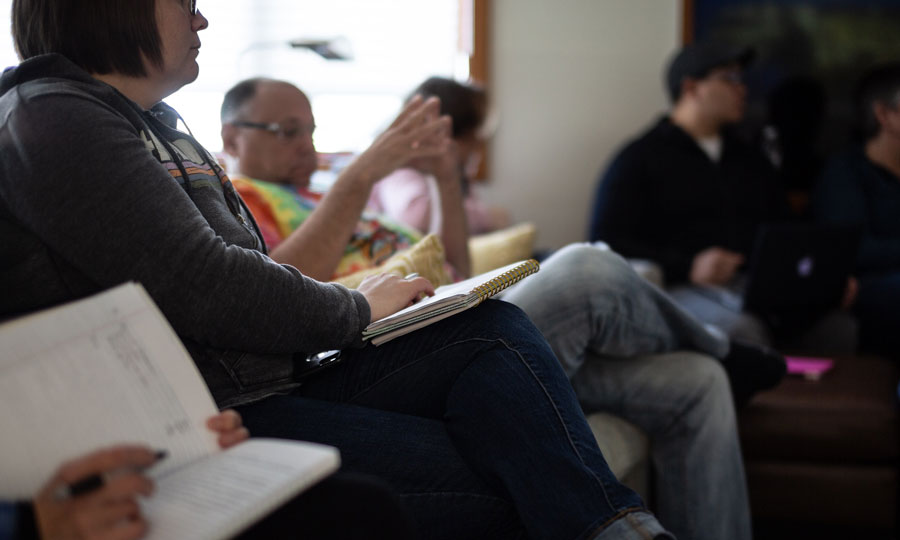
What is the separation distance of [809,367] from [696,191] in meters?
0.88

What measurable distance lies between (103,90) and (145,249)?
0.74 feet

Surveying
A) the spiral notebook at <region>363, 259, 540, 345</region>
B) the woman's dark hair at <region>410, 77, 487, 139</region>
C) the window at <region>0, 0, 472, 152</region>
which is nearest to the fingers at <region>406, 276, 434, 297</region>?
the spiral notebook at <region>363, 259, 540, 345</region>

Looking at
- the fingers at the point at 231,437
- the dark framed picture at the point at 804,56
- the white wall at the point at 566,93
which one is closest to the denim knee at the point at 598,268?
the fingers at the point at 231,437

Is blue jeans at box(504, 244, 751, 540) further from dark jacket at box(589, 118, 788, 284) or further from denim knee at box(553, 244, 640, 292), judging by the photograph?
dark jacket at box(589, 118, 788, 284)

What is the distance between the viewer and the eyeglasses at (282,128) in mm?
1797

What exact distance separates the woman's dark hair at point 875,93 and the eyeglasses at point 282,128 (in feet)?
7.14

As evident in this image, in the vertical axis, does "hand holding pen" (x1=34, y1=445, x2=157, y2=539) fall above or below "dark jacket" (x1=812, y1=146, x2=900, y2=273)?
above

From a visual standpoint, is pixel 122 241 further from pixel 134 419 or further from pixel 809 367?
pixel 809 367

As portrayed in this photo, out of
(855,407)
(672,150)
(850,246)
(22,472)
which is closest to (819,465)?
(855,407)

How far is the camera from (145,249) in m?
0.97

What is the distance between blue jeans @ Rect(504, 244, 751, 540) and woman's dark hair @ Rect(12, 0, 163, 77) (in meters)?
0.76

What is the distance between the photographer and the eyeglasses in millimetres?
1797

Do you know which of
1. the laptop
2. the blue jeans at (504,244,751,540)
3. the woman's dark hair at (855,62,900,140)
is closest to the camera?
the blue jeans at (504,244,751,540)

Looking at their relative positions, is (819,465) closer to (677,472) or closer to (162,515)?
(677,472)
